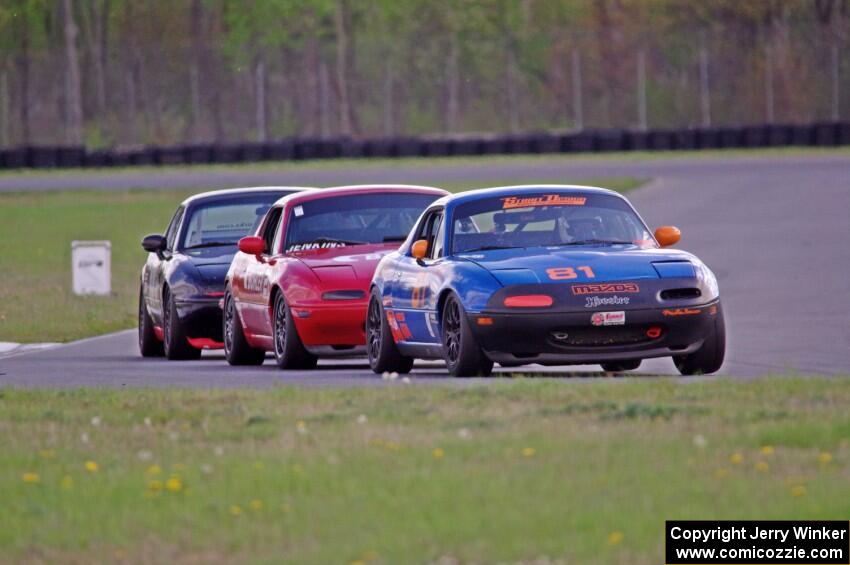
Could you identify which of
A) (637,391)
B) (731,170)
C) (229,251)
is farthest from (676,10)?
(637,391)

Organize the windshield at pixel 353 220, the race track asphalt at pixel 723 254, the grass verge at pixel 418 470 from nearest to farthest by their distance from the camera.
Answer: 1. the grass verge at pixel 418 470
2. the race track asphalt at pixel 723 254
3. the windshield at pixel 353 220

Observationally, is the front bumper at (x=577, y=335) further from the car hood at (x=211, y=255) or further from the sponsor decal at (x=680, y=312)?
the car hood at (x=211, y=255)

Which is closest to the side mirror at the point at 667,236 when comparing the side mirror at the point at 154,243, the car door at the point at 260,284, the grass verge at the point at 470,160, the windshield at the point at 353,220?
the windshield at the point at 353,220

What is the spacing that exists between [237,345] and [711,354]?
15.4 ft

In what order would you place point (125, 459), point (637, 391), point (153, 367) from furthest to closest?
point (153, 367) < point (637, 391) < point (125, 459)

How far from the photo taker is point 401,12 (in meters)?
89.6

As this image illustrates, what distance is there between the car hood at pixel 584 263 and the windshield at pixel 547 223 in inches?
10.9

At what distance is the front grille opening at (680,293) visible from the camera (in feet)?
38.6

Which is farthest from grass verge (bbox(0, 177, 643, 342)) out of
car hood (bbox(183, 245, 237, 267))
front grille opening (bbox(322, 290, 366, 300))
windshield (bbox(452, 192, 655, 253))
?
windshield (bbox(452, 192, 655, 253))

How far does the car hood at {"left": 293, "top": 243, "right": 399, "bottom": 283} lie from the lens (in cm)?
1394

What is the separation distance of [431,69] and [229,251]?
179ft

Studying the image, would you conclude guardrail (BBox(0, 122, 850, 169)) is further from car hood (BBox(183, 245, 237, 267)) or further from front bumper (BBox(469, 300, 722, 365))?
front bumper (BBox(469, 300, 722, 365))

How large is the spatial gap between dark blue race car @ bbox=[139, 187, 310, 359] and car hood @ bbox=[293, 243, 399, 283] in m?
2.25

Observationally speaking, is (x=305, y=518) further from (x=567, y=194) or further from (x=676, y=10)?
(x=676, y=10)
